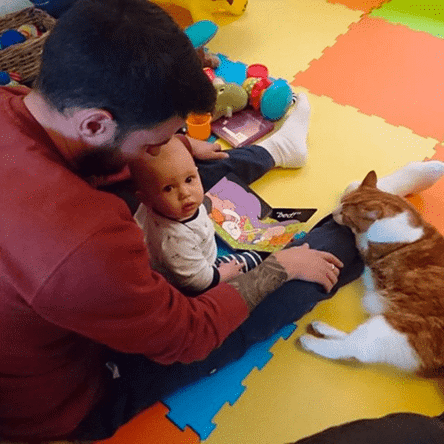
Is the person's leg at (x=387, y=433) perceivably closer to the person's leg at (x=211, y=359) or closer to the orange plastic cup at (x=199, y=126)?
→ the person's leg at (x=211, y=359)

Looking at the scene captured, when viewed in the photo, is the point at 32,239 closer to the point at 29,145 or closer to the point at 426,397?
the point at 29,145

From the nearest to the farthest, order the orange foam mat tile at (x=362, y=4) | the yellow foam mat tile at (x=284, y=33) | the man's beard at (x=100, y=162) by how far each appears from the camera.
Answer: the man's beard at (x=100, y=162) → the yellow foam mat tile at (x=284, y=33) → the orange foam mat tile at (x=362, y=4)

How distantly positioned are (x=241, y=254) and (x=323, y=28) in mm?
1299

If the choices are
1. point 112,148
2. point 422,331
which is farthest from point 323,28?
point 112,148

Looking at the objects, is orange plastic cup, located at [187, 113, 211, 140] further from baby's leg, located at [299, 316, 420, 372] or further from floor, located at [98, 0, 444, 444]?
baby's leg, located at [299, 316, 420, 372]

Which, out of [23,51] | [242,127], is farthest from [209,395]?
[23,51]

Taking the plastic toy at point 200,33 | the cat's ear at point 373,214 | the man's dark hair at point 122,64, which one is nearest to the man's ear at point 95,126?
the man's dark hair at point 122,64

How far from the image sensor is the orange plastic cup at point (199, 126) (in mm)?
1585

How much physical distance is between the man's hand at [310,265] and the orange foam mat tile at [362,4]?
5.00 feet

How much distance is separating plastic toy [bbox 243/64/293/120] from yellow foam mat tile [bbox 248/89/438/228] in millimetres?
130

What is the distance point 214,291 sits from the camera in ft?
A: 3.11

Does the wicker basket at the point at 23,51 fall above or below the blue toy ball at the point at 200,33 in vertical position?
above

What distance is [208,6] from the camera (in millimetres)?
2082

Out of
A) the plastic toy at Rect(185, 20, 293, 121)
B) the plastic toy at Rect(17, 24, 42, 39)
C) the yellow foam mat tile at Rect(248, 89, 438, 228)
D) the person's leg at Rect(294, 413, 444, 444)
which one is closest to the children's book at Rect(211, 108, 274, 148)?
the plastic toy at Rect(185, 20, 293, 121)
